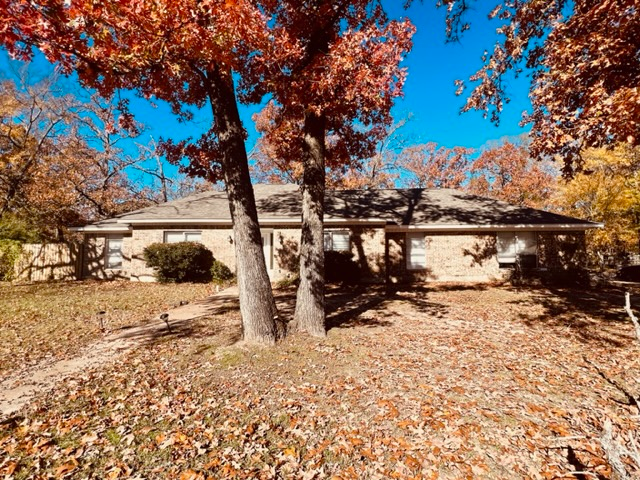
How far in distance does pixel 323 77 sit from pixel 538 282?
49.9 feet

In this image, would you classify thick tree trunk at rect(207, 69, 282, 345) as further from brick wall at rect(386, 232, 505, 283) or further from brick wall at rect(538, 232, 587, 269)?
brick wall at rect(538, 232, 587, 269)

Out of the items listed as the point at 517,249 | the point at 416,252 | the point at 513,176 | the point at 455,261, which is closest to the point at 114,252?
the point at 416,252

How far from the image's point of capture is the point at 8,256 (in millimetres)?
16156

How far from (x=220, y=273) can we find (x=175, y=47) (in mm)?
12431

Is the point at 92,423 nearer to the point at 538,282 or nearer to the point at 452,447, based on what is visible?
the point at 452,447

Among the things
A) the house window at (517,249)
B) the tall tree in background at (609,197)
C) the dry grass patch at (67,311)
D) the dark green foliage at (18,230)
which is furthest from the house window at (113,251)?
the tall tree in background at (609,197)

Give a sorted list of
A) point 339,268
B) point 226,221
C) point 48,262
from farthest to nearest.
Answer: point 48,262
point 226,221
point 339,268

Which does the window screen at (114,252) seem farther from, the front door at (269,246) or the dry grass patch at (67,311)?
the front door at (269,246)

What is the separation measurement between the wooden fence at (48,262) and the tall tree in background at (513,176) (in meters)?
33.5

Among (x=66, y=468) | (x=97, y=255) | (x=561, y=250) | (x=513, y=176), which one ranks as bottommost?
(x=66, y=468)

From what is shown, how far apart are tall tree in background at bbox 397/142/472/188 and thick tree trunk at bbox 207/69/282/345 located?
96.7ft

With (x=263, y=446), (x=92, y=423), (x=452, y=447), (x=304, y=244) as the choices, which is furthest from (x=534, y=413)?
(x=92, y=423)

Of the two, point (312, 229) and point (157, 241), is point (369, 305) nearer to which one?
point (312, 229)

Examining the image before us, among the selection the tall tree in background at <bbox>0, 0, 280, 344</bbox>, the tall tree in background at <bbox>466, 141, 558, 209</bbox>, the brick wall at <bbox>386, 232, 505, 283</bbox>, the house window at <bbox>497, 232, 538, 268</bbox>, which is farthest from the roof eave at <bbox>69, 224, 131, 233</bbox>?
the tall tree in background at <bbox>466, 141, 558, 209</bbox>
